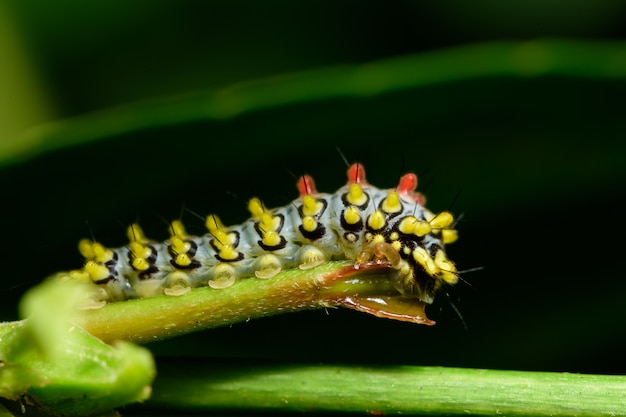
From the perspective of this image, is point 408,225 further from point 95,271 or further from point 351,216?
point 95,271

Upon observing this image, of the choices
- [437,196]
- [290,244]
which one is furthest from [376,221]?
[437,196]

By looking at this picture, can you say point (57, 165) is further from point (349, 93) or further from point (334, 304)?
point (334, 304)

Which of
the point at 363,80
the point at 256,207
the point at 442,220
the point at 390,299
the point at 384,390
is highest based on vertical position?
the point at 363,80

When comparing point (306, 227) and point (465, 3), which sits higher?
point (465, 3)

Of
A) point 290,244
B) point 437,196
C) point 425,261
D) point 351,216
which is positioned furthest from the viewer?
point 437,196

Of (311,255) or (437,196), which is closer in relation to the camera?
(311,255)

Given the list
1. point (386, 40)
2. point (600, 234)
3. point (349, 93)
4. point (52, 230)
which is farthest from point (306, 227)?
point (386, 40)

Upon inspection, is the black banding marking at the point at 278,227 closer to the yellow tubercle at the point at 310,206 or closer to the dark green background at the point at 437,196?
the yellow tubercle at the point at 310,206

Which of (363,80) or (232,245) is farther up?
(363,80)
